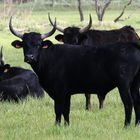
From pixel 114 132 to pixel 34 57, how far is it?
1.79 m

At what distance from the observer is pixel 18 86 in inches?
481

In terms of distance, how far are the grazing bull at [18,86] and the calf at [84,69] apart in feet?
9.01

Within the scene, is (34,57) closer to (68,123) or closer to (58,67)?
(58,67)

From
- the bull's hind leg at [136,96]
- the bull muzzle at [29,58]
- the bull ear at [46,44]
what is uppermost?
the bull ear at [46,44]

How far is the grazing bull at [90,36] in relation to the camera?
11.4 m

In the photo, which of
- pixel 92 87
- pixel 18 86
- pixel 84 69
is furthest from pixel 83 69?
pixel 18 86

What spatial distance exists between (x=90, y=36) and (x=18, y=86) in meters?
1.97

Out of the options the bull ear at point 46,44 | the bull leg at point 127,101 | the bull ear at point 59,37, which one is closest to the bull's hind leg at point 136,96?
the bull leg at point 127,101

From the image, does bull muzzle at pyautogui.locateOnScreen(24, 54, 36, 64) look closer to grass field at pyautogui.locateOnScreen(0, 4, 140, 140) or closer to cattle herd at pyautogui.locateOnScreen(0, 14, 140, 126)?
cattle herd at pyautogui.locateOnScreen(0, 14, 140, 126)

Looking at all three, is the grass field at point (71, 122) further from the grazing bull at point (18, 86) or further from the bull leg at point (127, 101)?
the grazing bull at point (18, 86)

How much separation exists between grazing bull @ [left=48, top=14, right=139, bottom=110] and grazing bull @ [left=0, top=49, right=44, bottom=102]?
54.8 inches

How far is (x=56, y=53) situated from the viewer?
364 inches

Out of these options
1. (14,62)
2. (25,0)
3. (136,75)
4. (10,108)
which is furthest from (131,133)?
(25,0)

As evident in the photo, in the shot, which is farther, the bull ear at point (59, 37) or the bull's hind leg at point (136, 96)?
the bull ear at point (59, 37)
